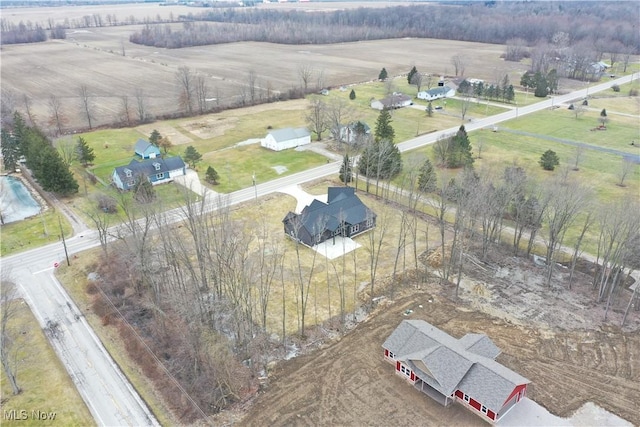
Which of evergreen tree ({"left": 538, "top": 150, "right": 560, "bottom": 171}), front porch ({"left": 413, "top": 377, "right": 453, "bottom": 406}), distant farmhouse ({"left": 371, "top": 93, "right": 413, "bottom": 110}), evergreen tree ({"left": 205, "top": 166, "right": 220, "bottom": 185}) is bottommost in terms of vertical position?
front porch ({"left": 413, "top": 377, "right": 453, "bottom": 406})

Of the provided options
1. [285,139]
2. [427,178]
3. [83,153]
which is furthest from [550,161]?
[83,153]

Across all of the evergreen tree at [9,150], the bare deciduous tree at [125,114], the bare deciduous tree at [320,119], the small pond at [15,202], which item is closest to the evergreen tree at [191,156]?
the small pond at [15,202]

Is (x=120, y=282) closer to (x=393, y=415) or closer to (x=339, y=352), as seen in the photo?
(x=339, y=352)

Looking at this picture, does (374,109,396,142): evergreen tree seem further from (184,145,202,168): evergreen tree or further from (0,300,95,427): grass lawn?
(0,300,95,427): grass lawn

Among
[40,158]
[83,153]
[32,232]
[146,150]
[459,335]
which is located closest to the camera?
[459,335]

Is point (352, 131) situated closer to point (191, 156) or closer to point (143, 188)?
point (191, 156)

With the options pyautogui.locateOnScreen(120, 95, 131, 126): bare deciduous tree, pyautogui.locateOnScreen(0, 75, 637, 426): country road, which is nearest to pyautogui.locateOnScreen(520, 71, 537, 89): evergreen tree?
pyautogui.locateOnScreen(0, 75, 637, 426): country road
